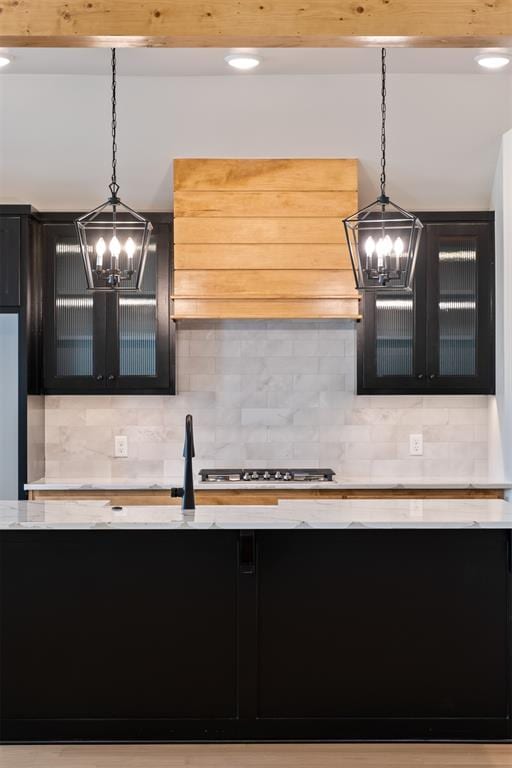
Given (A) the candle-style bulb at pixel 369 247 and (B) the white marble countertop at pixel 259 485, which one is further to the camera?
(B) the white marble countertop at pixel 259 485

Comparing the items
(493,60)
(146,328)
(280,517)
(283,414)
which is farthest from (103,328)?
(493,60)

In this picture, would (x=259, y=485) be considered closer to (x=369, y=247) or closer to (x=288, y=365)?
(x=288, y=365)

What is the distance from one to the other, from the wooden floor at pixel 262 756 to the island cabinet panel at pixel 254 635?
49 mm

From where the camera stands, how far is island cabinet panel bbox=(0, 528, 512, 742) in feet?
11.2

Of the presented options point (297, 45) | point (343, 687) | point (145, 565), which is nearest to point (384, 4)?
point (297, 45)

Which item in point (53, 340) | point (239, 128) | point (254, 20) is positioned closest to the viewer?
point (254, 20)

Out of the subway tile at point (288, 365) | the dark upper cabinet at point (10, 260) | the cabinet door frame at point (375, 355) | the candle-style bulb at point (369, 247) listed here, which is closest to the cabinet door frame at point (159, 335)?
the dark upper cabinet at point (10, 260)

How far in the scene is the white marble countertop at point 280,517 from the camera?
3193 millimetres

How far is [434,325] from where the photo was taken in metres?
5.27

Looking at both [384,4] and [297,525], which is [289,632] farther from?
[384,4]

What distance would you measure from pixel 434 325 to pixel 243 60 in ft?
6.50

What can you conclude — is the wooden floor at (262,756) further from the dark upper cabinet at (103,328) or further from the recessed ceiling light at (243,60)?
the recessed ceiling light at (243,60)

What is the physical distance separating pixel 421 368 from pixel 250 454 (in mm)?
1220

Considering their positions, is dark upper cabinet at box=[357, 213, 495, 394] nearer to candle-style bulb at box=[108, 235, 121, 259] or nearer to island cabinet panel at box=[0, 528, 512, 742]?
island cabinet panel at box=[0, 528, 512, 742]
